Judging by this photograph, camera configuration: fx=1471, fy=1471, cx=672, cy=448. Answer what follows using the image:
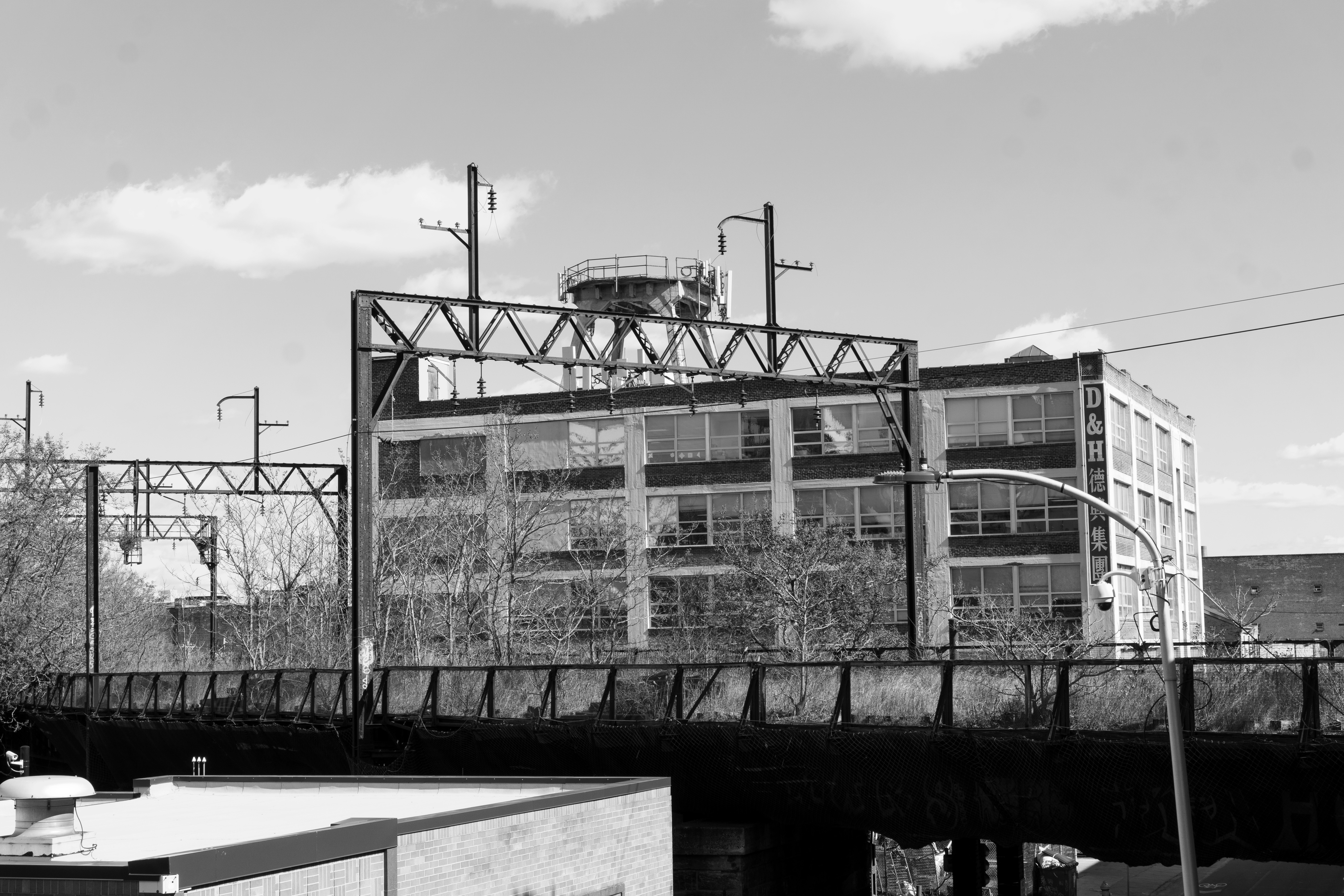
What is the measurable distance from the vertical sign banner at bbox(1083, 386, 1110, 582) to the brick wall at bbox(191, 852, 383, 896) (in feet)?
137

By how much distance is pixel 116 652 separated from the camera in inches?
2584

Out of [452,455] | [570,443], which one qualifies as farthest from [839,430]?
[452,455]

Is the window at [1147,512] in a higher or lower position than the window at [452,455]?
lower

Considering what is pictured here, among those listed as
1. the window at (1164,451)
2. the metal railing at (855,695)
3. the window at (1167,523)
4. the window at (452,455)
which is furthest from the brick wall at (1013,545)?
the metal railing at (855,695)

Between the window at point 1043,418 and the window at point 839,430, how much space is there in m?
4.78

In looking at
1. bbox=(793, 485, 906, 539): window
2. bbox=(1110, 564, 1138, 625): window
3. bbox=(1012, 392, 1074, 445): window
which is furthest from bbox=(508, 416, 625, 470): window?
bbox=(1110, 564, 1138, 625): window

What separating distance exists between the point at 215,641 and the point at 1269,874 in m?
43.6

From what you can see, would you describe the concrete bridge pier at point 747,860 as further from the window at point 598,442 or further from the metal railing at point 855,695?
the window at point 598,442

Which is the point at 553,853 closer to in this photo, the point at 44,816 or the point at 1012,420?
the point at 44,816

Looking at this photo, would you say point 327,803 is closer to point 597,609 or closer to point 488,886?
point 488,886

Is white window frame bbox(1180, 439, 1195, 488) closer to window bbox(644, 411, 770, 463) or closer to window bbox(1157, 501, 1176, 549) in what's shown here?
window bbox(1157, 501, 1176, 549)

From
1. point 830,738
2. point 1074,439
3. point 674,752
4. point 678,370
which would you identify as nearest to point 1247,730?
point 830,738

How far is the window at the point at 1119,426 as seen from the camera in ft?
170

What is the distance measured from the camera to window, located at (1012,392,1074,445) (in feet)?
169
